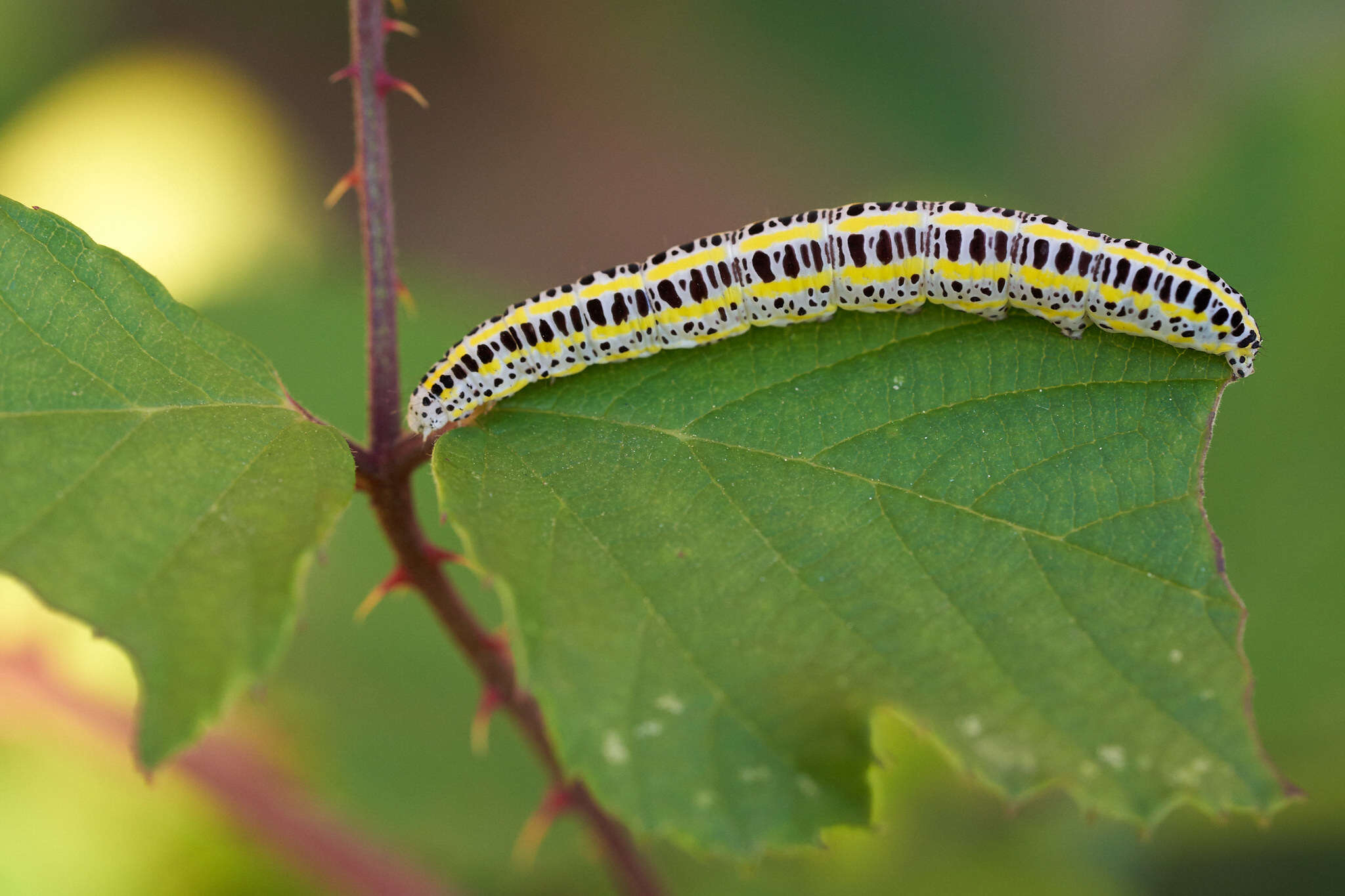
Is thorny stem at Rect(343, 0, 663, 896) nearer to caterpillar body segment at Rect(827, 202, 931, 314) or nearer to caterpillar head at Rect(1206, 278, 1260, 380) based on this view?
caterpillar body segment at Rect(827, 202, 931, 314)

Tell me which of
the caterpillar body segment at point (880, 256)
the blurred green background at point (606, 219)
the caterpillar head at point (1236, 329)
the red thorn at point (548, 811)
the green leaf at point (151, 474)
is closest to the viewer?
the green leaf at point (151, 474)

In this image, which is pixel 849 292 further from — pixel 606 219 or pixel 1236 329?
pixel 606 219

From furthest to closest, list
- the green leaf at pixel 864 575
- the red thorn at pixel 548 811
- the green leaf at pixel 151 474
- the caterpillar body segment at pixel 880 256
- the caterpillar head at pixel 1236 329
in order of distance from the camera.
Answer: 1. the red thorn at pixel 548 811
2. the caterpillar body segment at pixel 880 256
3. the caterpillar head at pixel 1236 329
4. the green leaf at pixel 864 575
5. the green leaf at pixel 151 474

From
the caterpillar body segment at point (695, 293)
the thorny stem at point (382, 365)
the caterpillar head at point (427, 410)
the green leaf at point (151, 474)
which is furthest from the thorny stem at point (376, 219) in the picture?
the caterpillar body segment at point (695, 293)

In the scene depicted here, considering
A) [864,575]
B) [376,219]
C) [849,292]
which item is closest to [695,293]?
[849,292]

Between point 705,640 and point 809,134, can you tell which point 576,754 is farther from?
point 809,134

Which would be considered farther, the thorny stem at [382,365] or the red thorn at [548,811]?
the red thorn at [548,811]

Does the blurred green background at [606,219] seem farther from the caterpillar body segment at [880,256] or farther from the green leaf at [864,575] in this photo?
the caterpillar body segment at [880,256]
